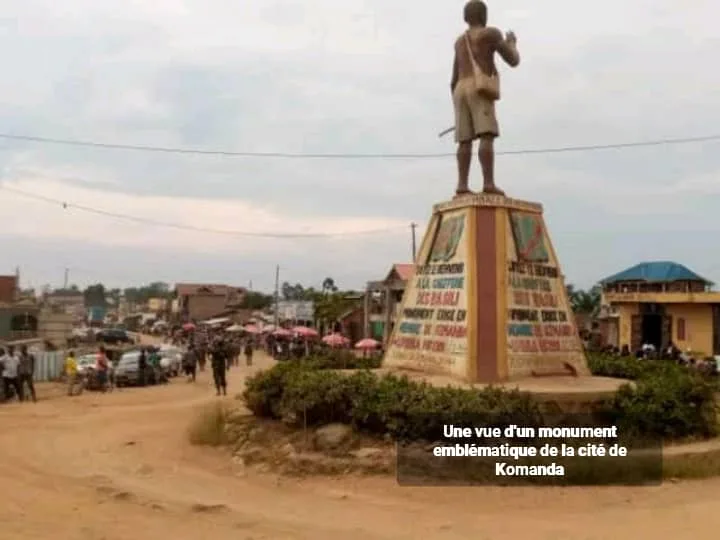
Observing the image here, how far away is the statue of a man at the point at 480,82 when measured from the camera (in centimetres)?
1221

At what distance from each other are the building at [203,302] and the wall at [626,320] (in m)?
51.3

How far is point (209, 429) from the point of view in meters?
10.6

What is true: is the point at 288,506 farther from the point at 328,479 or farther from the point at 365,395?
the point at 365,395

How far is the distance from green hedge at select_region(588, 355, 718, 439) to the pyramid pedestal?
1589 millimetres

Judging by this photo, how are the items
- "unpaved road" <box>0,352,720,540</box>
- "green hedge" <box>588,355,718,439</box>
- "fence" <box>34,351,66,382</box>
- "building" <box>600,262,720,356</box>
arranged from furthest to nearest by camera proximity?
"building" <box>600,262,720,356</box> < "fence" <box>34,351,66,382</box> < "green hedge" <box>588,355,718,439</box> < "unpaved road" <box>0,352,720,540</box>

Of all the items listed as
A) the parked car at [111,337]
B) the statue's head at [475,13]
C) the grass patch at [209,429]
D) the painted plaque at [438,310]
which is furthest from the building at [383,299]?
the grass patch at [209,429]

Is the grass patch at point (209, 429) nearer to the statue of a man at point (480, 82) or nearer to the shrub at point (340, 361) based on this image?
the shrub at point (340, 361)

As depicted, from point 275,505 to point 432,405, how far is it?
6.73ft

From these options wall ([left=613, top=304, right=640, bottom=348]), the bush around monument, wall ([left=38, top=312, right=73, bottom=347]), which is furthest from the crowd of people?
wall ([left=613, top=304, right=640, bottom=348])

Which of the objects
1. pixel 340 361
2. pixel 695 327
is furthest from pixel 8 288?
pixel 340 361

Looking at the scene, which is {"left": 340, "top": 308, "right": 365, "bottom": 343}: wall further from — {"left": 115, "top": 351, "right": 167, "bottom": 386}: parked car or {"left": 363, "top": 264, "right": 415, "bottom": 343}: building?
{"left": 115, "top": 351, "right": 167, "bottom": 386}: parked car

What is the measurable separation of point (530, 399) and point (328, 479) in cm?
240

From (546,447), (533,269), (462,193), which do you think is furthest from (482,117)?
(546,447)

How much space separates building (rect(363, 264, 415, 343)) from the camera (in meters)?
39.3
